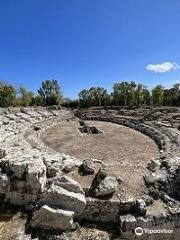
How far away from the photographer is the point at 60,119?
45.1m

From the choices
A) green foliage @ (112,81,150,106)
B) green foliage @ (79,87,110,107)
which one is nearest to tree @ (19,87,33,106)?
green foliage @ (79,87,110,107)

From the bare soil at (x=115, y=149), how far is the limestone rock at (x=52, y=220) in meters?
2.66

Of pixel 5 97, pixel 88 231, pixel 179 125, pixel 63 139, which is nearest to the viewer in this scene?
pixel 88 231

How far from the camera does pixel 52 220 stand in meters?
10.8

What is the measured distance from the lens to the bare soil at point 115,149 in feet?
45.4

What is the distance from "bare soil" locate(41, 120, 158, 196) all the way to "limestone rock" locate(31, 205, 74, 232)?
266 centimetres

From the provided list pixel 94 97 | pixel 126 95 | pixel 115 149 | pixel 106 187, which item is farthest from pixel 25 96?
pixel 106 187

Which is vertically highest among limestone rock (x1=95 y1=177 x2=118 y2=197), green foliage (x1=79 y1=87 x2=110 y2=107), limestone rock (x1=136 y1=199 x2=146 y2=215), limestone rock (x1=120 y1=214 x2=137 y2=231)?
green foliage (x1=79 y1=87 x2=110 y2=107)

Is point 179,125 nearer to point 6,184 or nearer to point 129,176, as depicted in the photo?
point 129,176

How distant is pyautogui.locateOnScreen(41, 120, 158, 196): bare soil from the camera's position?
13849mm

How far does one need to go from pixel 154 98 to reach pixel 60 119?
2923cm

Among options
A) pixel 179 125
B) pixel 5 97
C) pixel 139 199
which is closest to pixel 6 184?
pixel 139 199

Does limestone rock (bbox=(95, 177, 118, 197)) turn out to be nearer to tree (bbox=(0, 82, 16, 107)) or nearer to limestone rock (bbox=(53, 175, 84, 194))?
limestone rock (bbox=(53, 175, 84, 194))

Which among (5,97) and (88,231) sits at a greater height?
(5,97)
